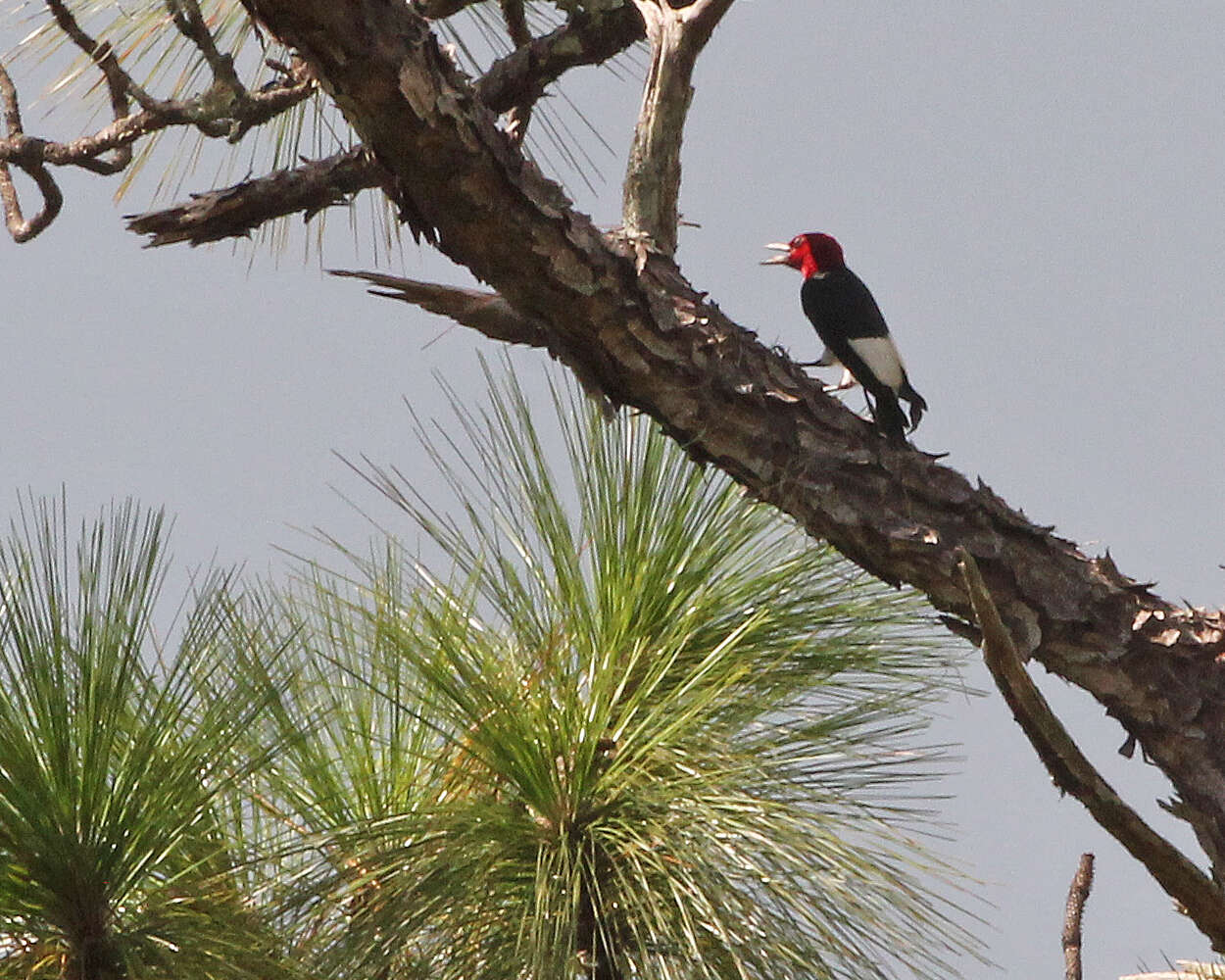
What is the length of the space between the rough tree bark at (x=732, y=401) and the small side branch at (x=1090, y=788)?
215 mm

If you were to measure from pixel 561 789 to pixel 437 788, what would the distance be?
0.51 ft

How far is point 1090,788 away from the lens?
1130 mm

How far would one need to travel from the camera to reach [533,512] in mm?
1452

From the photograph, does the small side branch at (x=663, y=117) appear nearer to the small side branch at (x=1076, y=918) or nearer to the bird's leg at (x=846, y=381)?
the bird's leg at (x=846, y=381)

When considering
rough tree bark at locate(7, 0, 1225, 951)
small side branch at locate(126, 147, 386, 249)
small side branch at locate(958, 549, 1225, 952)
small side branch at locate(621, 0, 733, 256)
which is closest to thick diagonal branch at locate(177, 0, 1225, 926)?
rough tree bark at locate(7, 0, 1225, 951)

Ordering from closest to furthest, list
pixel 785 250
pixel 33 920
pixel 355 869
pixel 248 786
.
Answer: pixel 33 920, pixel 355 869, pixel 248 786, pixel 785 250

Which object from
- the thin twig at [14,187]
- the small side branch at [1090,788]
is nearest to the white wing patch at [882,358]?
the small side branch at [1090,788]

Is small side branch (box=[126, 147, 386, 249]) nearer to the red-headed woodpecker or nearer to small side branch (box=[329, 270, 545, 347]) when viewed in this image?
small side branch (box=[329, 270, 545, 347])

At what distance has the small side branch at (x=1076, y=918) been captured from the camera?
4.68 ft

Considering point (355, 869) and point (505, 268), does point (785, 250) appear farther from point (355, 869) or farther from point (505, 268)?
point (355, 869)

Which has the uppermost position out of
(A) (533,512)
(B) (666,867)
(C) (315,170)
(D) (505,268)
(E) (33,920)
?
(C) (315,170)

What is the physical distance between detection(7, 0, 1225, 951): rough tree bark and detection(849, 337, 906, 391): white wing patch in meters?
0.29

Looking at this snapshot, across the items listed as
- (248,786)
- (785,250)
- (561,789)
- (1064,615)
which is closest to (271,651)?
(248,786)

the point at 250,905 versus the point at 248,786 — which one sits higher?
the point at 248,786
